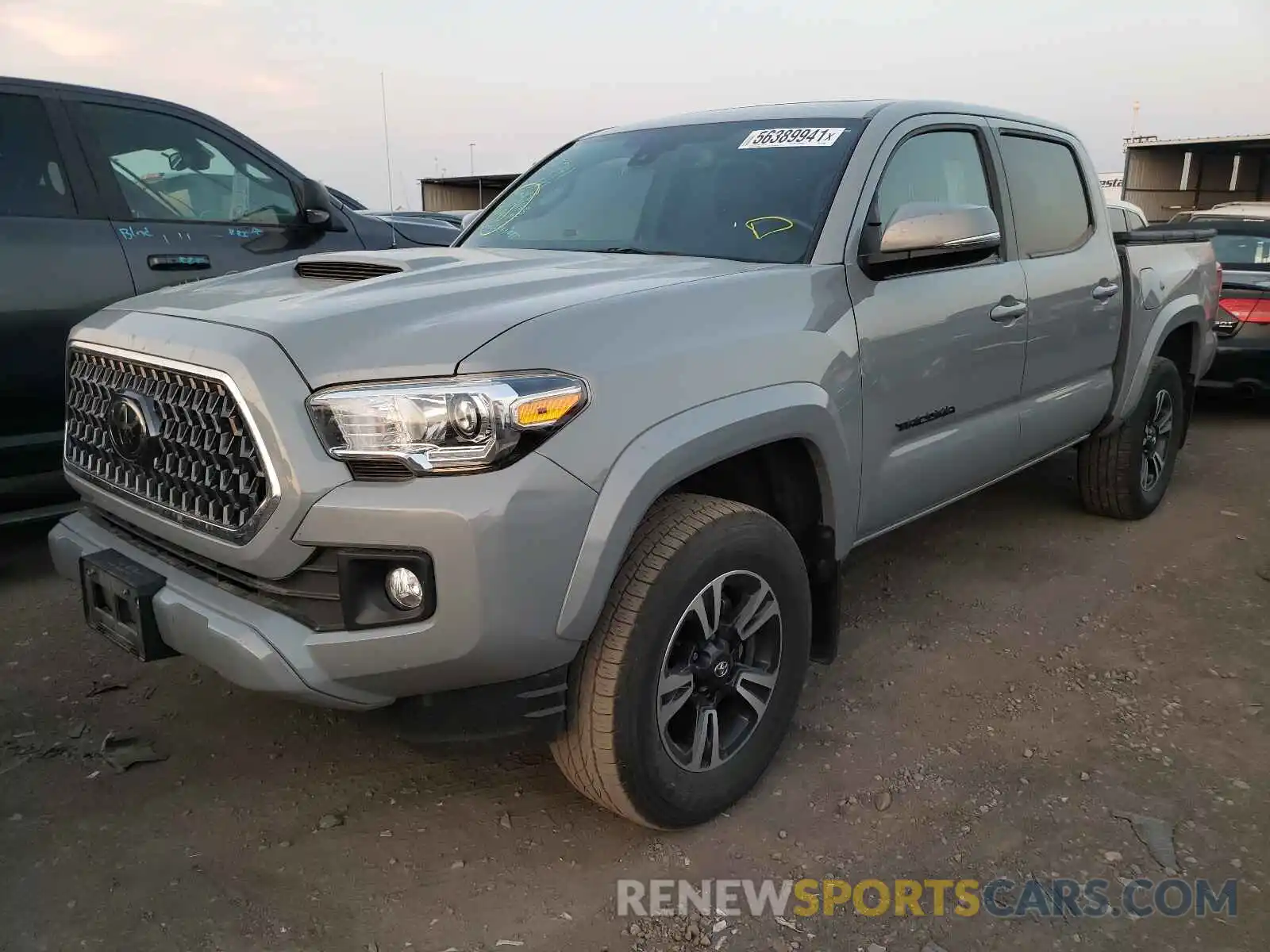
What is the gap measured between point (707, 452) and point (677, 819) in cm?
91

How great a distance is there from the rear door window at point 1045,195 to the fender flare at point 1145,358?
69 cm

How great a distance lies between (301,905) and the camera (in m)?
2.22

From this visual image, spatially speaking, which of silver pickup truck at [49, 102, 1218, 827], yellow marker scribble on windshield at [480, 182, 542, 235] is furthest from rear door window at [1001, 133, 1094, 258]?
yellow marker scribble on windshield at [480, 182, 542, 235]

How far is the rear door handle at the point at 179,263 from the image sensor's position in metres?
4.08

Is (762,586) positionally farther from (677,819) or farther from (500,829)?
(500,829)

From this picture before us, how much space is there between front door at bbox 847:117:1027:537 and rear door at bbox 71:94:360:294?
2798 mm

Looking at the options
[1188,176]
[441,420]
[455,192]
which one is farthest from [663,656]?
[455,192]

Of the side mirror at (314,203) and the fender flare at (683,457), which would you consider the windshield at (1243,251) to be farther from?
the side mirror at (314,203)

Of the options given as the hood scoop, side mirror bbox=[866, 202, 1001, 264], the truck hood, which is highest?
side mirror bbox=[866, 202, 1001, 264]

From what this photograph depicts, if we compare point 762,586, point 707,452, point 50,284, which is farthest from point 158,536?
point 50,284

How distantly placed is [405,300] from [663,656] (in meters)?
1.00

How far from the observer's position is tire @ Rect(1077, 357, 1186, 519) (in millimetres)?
4707

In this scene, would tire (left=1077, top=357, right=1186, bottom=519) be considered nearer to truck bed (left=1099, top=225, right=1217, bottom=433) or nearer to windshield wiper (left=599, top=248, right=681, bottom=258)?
truck bed (left=1099, top=225, right=1217, bottom=433)

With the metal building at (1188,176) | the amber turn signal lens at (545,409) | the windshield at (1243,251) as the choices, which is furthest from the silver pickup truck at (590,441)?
the metal building at (1188,176)
